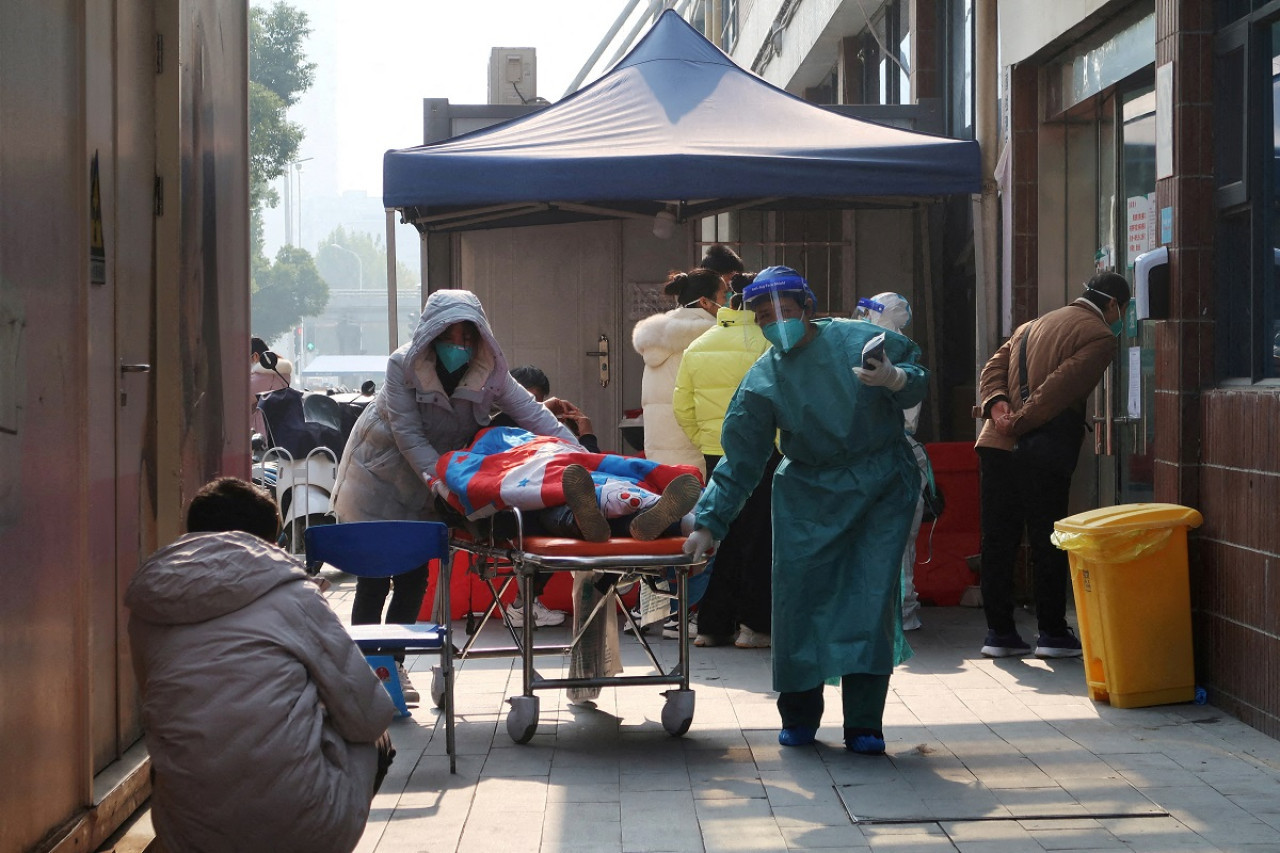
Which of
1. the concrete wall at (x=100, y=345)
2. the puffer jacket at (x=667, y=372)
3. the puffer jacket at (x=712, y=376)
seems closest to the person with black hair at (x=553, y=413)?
the puffer jacket at (x=667, y=372)

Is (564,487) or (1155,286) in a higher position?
(1155,286)

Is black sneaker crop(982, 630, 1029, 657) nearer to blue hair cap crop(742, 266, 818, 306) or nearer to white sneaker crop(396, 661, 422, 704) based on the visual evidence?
blue hair cap crop(742, 266, 818, 306)

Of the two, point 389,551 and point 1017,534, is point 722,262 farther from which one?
point 389,551

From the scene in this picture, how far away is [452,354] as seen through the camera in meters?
6.59

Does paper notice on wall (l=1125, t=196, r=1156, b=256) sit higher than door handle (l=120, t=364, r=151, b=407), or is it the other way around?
paper notice on wall (l=1125, t=196, r=1156, b=256)

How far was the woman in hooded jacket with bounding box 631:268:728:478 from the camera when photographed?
28.4 ft

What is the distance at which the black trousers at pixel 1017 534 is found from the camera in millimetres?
7719

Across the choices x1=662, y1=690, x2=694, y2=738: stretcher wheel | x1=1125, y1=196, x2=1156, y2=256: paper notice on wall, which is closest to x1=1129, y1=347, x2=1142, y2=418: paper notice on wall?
x1=1125, y1=196, x2=1156, y2=256: paper notice on wall

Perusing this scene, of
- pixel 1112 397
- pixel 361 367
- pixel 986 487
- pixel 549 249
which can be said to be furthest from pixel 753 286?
pixel 361 367

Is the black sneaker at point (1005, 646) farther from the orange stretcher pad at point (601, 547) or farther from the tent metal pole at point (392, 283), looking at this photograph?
the tent metal pole at point (392, 283)

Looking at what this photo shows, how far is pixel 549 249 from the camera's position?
12000 mm

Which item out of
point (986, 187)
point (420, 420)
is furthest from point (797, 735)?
point (986, 187)

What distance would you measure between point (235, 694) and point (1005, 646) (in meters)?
5.10

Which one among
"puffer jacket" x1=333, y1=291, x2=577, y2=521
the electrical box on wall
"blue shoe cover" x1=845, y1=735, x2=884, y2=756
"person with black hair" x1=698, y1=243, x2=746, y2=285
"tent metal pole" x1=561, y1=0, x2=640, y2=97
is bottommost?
"blue shoe cover" x1=845, y1=735, x2=884, y2=756
